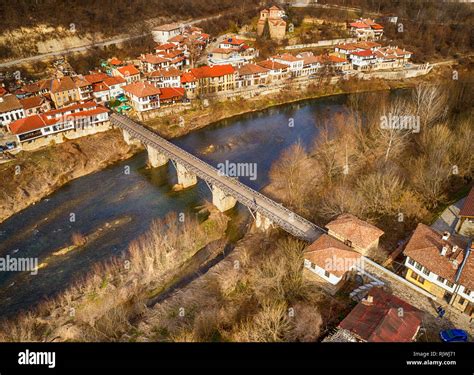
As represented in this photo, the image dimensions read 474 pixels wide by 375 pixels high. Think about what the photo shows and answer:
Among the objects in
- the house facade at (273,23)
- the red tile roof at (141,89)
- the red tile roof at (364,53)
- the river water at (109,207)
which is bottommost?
the river water at (109,207)

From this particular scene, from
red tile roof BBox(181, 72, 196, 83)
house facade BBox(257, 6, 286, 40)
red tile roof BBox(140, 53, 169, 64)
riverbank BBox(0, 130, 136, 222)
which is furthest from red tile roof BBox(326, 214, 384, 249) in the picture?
house facade BBox(257, 6, 286, 40)

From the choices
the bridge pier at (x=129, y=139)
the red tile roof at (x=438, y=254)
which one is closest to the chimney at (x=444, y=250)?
the red tile roof at (x=438, y=254)

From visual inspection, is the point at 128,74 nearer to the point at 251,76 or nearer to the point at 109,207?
the point at 251,76

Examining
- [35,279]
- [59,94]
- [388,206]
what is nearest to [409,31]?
[388,206]

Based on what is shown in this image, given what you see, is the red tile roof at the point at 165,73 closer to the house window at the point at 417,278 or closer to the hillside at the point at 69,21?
the hillside at the point at 69,21

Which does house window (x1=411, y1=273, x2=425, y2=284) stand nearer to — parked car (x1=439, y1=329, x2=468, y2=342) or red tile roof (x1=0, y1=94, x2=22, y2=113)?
parked car (x1=439, y1=329, x2=468, y2=342)
